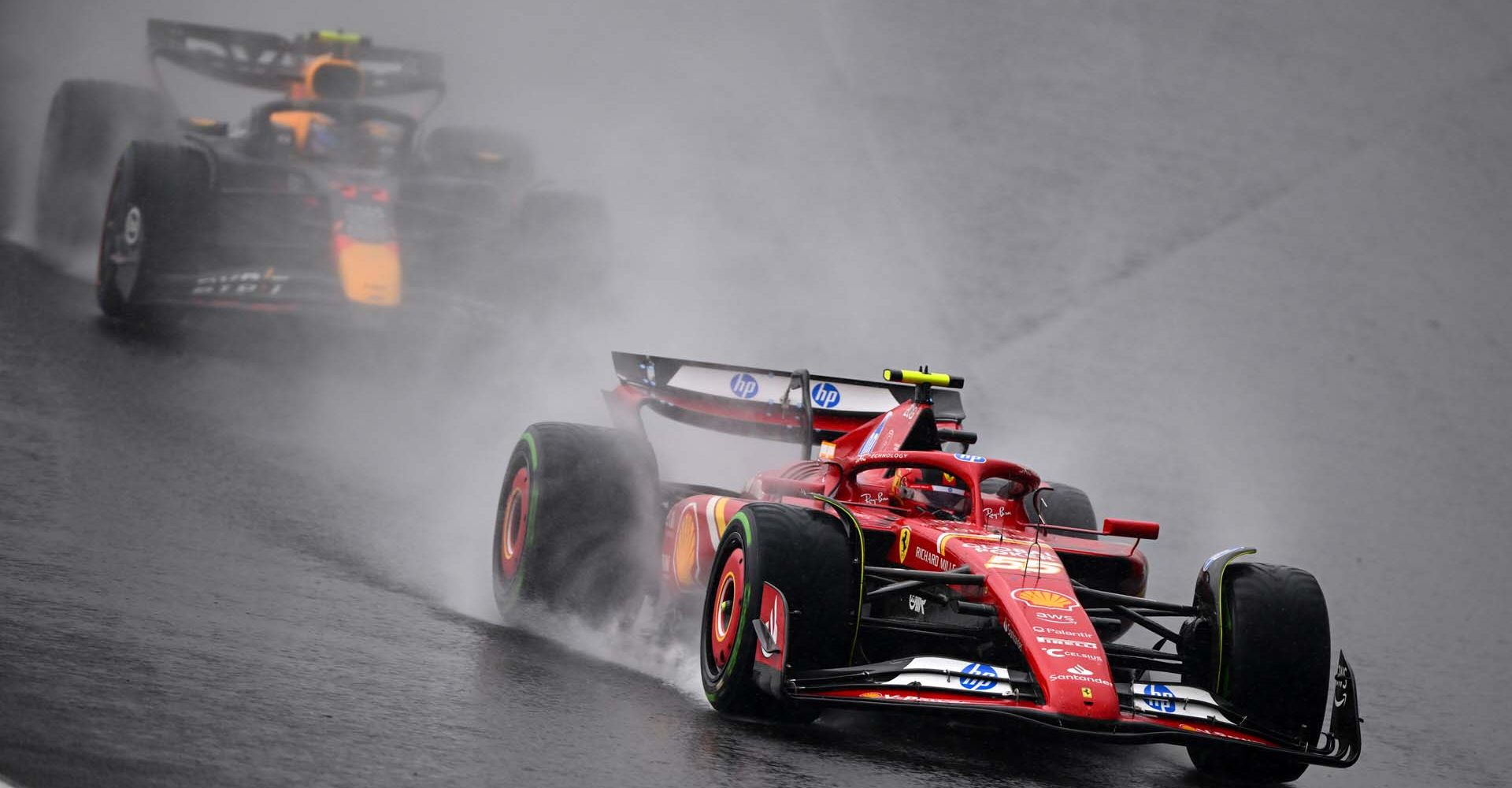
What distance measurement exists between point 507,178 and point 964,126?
7.14 m

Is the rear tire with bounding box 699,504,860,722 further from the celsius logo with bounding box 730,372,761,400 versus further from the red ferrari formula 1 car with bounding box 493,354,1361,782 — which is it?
the celsius logo with bounding box 730,372,761,400

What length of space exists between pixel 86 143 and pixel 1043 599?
14708mm

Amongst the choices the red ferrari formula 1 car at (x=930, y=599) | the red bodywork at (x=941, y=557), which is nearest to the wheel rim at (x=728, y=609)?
the red ferrari formula 1 car at (x=930, y=599)

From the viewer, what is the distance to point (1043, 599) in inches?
249

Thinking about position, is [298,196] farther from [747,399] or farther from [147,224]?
[747,399]

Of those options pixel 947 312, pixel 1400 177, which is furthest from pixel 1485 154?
pixel 947 312

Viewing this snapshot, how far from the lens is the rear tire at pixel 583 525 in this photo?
850 cm

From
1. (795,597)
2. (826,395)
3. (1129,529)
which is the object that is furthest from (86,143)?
(1129,529)

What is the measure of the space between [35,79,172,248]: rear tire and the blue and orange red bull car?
0.06ft

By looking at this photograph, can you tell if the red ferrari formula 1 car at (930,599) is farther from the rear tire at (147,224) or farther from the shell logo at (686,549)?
the rear tire at (147,224)

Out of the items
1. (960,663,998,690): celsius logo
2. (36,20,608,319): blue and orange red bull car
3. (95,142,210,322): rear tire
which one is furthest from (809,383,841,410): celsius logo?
(95,142,210,322): rear tire

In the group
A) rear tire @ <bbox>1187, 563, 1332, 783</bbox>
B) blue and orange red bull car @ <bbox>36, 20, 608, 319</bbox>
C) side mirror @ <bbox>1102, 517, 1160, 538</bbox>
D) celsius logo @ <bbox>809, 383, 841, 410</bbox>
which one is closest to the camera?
rear tire @ <bbox>1187, 563, 1332, 783</bbox>

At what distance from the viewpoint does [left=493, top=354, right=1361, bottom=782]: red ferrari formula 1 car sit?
6.05 meters

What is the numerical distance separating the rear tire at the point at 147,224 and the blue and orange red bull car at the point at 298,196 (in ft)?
0.05
